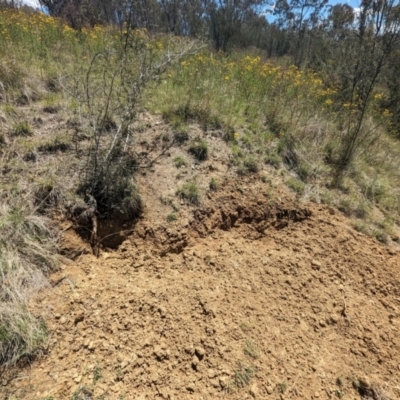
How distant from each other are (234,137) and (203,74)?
166 centimetres

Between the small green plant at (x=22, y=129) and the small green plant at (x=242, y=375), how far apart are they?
312 cm

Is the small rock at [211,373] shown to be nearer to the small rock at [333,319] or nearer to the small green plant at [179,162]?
the small rock at [333,319]

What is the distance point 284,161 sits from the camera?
3949 mm

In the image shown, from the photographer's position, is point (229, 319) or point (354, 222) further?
point (354, 222)

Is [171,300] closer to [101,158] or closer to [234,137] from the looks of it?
[101,158]

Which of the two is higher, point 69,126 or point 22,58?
point 22,58

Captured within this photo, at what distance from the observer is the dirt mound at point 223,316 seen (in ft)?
6.07

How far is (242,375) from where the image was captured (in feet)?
6.26

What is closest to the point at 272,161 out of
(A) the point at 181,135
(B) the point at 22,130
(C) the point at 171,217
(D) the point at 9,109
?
(A) the point at 181,135

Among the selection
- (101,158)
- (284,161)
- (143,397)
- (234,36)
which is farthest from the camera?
(234,36)

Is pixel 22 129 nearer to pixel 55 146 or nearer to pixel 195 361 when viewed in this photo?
pixel 55 146

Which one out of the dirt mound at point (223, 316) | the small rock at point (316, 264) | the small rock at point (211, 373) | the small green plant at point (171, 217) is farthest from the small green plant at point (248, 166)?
the small rock at point (211, 373)

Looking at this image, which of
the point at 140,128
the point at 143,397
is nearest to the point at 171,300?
the point at 143,397

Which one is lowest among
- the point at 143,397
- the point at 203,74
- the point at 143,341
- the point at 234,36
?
the point at 143,397
